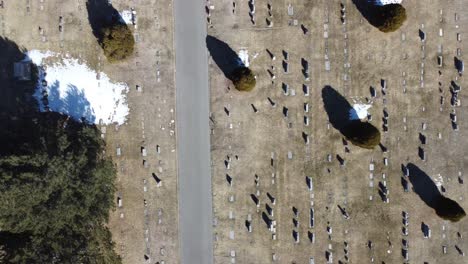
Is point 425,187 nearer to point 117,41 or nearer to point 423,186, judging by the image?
point 423,186

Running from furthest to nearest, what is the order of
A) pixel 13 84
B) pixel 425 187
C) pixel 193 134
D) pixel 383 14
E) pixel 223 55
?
pixel 193 134 < pixel 223 55 < pixel 425 187 < pixel 13 84 < pixel 383 14

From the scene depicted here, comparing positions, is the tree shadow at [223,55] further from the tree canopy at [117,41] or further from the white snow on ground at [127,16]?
the white snow on ground at [127,16]

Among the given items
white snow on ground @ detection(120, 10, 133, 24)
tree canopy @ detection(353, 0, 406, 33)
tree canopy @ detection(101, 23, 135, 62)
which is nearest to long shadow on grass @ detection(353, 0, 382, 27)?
tree canopy @ detection(353, 0, 406, 33)

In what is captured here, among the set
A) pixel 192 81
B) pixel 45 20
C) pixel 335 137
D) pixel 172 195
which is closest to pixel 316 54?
pixel 335 137

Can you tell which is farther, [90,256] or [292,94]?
[292,94]

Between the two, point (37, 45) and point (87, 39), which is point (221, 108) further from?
point (37, 45)

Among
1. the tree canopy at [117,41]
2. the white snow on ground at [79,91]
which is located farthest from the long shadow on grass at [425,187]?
the tree canopy at [117,41]

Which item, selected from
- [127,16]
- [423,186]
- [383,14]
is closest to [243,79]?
[127,16]
